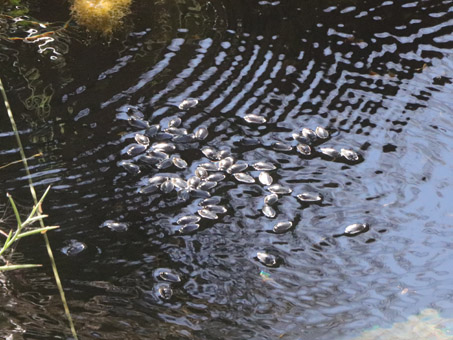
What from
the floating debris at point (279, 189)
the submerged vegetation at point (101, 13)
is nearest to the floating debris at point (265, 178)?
the floating debris at point (279, 189)

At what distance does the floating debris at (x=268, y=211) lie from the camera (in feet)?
11.5

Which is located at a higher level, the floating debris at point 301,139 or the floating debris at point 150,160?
the floating debris at point 150,160

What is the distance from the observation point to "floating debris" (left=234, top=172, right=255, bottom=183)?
3705mm

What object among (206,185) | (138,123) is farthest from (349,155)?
(138,123)

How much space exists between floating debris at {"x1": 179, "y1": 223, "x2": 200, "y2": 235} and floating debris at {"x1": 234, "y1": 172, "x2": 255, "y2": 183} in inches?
17.4

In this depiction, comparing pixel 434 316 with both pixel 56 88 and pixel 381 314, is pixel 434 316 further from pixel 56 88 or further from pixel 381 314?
pixel 56 88

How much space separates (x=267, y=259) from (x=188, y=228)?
0.48m

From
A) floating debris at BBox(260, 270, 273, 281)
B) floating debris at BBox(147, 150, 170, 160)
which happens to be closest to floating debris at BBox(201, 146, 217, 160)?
floating debris at BBox(147, 150, 170, 160)

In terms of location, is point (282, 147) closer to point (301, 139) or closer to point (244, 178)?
point (301, 139)

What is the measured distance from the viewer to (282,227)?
345 centimetres

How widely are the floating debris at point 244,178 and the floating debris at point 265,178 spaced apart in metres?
0.05

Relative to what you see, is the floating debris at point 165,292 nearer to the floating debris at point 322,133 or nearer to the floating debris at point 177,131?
the floating debris at point 177,131

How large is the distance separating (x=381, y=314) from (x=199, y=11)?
3032 mm

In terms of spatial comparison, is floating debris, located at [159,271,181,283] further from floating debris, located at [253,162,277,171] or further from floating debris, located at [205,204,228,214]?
floating debris, located at [253,162,277,171]
